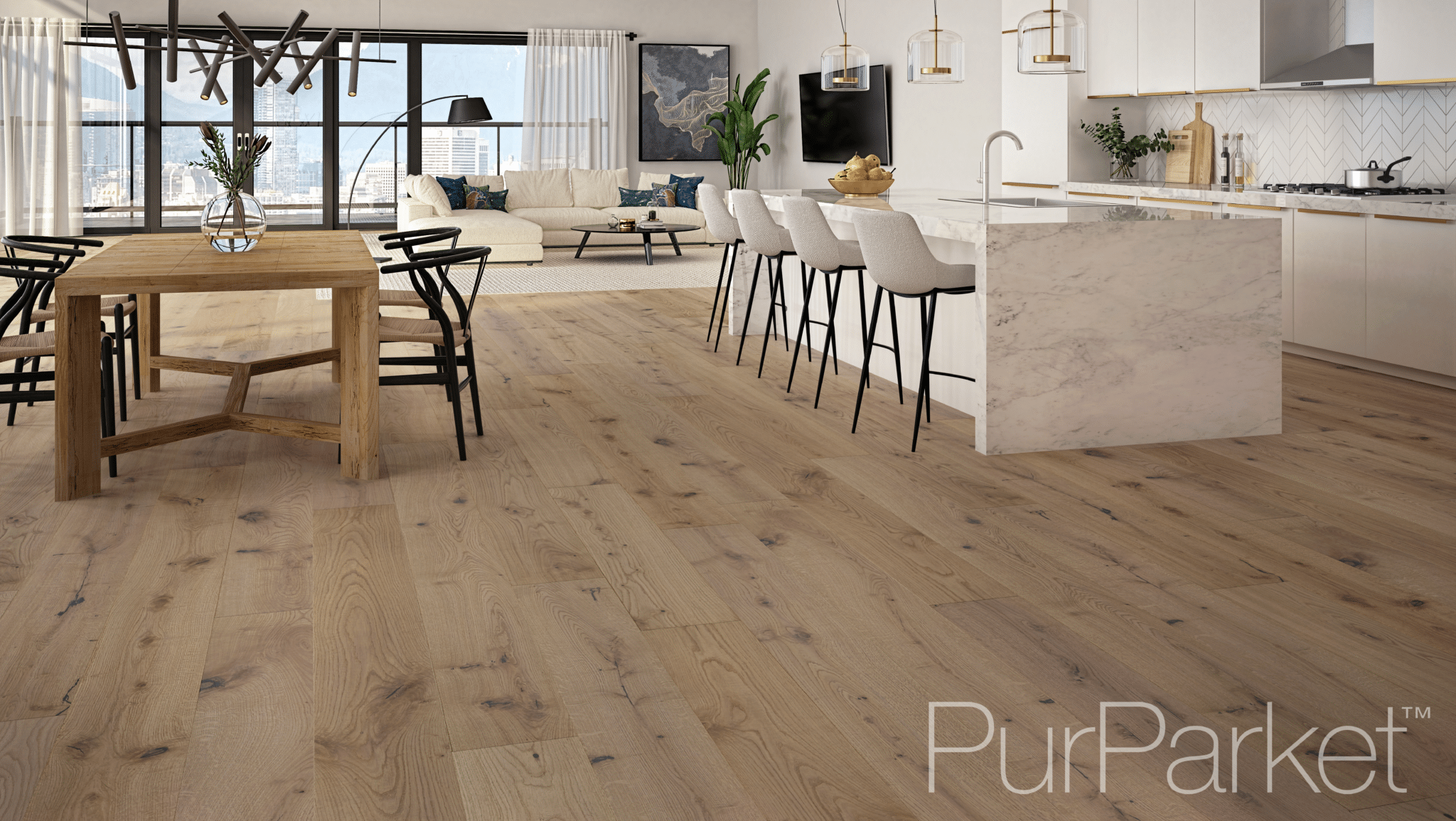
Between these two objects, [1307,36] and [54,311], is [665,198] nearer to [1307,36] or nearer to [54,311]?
[1307,36]

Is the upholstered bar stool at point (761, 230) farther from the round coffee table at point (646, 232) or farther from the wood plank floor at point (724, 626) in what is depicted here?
the round coffee table at point (646, 232)

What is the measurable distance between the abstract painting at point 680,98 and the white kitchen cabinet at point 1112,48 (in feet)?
22.3

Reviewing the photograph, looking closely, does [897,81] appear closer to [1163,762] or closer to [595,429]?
[595,429]

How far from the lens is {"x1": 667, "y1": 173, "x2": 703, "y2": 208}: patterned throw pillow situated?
12406 mm

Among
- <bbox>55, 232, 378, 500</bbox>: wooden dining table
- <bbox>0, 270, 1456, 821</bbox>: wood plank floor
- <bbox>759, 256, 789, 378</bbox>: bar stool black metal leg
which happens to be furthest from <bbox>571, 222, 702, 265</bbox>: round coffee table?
<bbox>55, 232, 378, 500</bbox>: wooden dining table

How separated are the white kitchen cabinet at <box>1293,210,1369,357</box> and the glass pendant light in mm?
1573

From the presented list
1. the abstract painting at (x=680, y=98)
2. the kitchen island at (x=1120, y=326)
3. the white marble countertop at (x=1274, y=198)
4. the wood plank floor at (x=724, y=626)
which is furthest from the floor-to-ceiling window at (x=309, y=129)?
the kitchen island at (x=1120, y=326)

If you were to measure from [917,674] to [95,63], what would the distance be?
12784 mm

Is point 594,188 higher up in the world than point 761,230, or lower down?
higher up

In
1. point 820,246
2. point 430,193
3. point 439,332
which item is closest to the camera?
point 439,332

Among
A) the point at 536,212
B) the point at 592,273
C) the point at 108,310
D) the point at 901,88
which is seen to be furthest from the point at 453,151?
the point at 108,310

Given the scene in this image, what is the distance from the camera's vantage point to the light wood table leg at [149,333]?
5.00 metres

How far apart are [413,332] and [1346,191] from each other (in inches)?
170

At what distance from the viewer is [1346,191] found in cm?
570
